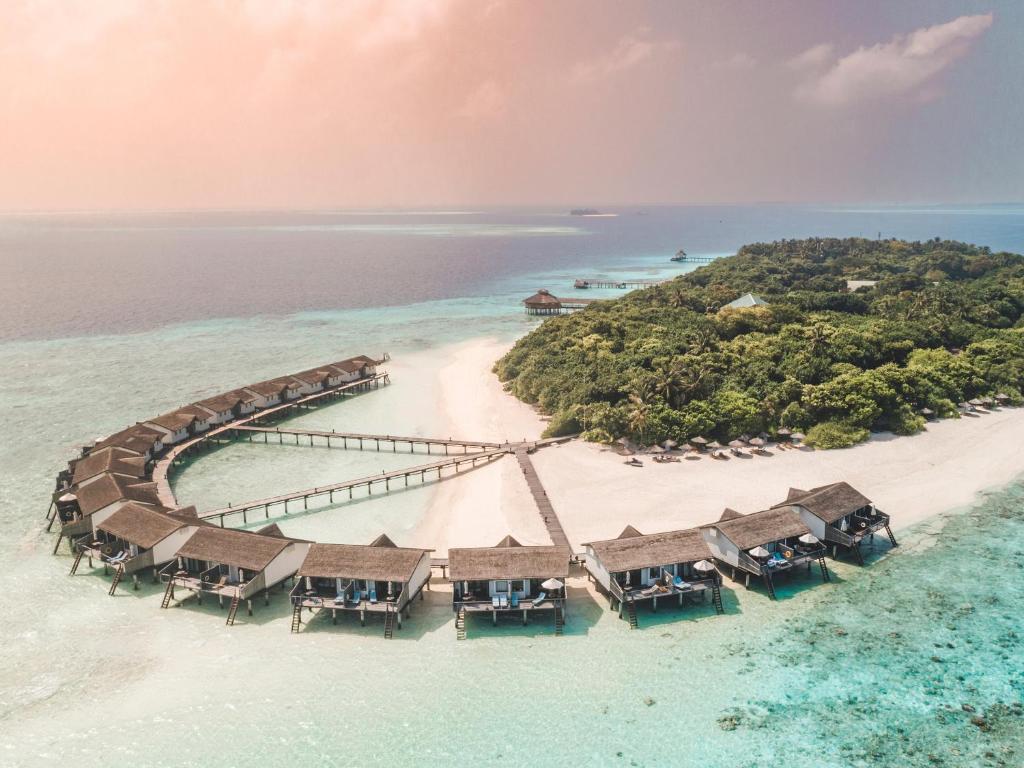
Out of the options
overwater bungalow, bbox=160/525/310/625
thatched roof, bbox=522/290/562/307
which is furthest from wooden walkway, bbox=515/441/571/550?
thatched roof, bbox=522/290/562/307

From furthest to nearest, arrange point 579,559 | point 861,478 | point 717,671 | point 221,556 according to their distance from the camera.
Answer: point 861,478 → point 579,559 → point 221,556 → point 717,671

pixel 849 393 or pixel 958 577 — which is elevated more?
pixel 849 393

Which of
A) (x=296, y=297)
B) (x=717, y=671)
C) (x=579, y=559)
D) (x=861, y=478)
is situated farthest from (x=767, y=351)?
(x=296, y=297)

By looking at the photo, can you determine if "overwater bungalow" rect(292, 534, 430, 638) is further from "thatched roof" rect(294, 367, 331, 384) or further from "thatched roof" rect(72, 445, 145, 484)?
"thatched roof" rect(294, 367, 331, 384)

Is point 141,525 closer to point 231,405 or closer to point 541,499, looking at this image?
point 231,405

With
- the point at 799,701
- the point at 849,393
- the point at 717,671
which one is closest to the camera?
the point at 799,701

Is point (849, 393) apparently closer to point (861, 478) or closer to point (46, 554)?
point (861, 478)

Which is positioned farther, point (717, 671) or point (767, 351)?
point (767, 351)
